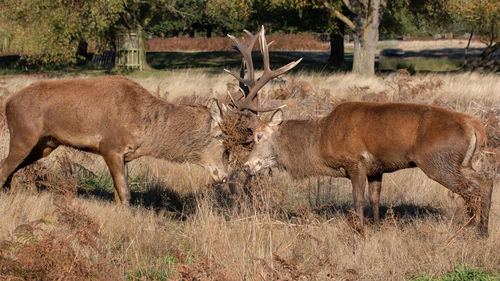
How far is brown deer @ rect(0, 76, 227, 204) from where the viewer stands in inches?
324

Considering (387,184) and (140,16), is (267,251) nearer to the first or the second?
(387,184)

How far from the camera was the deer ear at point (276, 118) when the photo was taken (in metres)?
7.98

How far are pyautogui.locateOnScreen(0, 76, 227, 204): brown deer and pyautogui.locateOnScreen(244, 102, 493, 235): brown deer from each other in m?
0.83

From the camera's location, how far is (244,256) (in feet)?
19.0

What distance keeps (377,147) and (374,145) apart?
0.14 ft

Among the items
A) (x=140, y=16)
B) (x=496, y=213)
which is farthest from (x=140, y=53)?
(x=496, y=213)

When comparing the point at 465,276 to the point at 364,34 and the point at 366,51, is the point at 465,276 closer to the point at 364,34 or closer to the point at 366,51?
the point at 366,51

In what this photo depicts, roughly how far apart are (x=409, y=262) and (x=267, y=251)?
1361 mm

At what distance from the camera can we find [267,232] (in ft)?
23.0

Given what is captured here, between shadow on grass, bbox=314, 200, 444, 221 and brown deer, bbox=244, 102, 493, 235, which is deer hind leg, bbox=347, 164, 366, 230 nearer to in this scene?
brown deer, bbox=244, 102, 493, 235

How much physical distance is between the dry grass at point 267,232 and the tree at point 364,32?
16.6m

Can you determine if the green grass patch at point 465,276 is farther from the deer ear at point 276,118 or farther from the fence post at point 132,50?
the fence post at point 132,50

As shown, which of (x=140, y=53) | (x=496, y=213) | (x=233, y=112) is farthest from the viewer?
(x=140, y=53)

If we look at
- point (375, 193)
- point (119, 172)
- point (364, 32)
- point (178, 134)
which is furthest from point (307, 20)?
point (375, 193)
